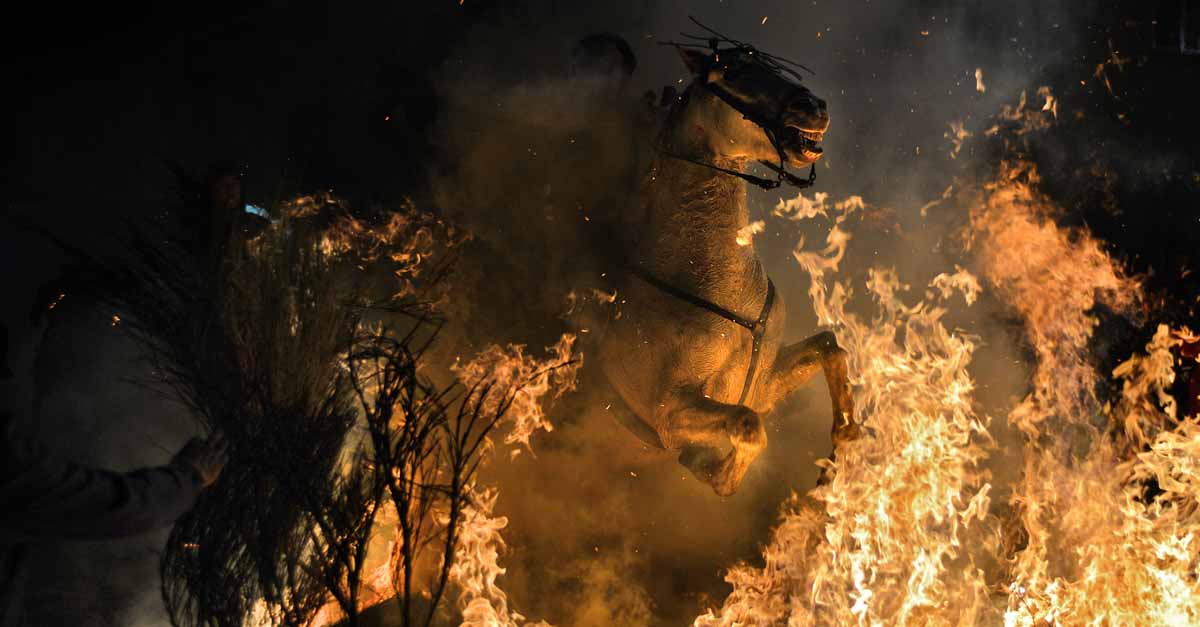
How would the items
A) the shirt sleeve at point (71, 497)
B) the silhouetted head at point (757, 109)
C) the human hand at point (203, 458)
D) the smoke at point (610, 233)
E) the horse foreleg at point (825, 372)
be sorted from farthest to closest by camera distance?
1. the smoke at point (610, 233)
2. the horse foreleg at point (825, 372)
3. the silhouetted head at point (757, 109)
4. the human hand at point (203, 458)
5. the shirt sleeve at point (71, 497)

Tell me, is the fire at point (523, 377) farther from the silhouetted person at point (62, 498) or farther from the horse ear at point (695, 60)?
the silhouetted person at point (62, 498)

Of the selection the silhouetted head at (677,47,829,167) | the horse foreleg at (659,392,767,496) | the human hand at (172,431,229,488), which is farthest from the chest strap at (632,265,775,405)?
the human hand at (172,431,229,488)

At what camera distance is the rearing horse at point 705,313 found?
3.81m

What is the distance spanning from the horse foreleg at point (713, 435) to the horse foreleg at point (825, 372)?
46 centimetres

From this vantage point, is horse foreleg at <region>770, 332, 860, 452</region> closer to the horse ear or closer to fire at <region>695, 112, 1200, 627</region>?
fire at <region>695, 112, 1200, 627</region>

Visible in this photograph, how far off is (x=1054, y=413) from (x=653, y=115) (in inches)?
128

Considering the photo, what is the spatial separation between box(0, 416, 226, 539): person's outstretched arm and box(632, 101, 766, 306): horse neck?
8.09 feet

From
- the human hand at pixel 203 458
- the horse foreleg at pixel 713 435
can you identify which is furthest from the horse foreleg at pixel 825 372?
the human hand at pixel 203 458

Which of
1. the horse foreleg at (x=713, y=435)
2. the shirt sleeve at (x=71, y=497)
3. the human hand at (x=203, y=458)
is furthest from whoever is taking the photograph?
the horse foreleg at (x=713, y=435)

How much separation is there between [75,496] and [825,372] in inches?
123

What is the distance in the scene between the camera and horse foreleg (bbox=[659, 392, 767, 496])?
3744 mm

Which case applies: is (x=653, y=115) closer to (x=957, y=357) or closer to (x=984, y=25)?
(x=957, y=357)

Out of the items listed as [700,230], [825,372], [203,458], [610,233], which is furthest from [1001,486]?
[203,458]

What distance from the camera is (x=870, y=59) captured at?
5.44 m
